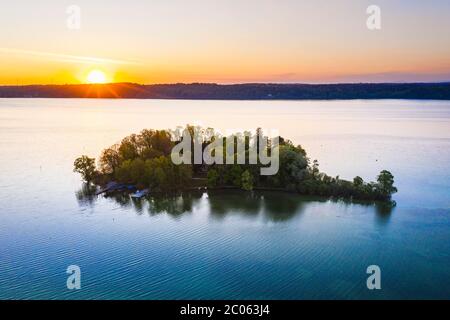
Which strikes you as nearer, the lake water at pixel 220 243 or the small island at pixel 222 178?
the lake water at pixel 220 243

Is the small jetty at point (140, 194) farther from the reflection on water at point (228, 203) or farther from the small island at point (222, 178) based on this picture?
the reflection on water at point (228, 203)

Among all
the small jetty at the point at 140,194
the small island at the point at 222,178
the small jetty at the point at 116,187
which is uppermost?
the small island at the point at 222,178

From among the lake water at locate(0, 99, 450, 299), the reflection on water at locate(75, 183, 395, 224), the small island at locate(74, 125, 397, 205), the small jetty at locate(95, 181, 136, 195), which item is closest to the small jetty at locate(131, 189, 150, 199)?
the small island at locate(74, 125, 397, 205)

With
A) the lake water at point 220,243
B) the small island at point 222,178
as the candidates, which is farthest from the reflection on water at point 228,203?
the small island at point 222,178

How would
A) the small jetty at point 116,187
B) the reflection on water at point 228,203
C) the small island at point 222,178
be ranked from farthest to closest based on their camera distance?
the small jetty at point 116,187 → the small island at point 222,178 → the reflection on water at point 228,203

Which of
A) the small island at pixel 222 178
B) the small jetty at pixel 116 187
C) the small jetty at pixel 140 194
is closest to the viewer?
the small jetty at pixel 140 194

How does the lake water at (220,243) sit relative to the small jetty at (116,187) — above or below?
below
